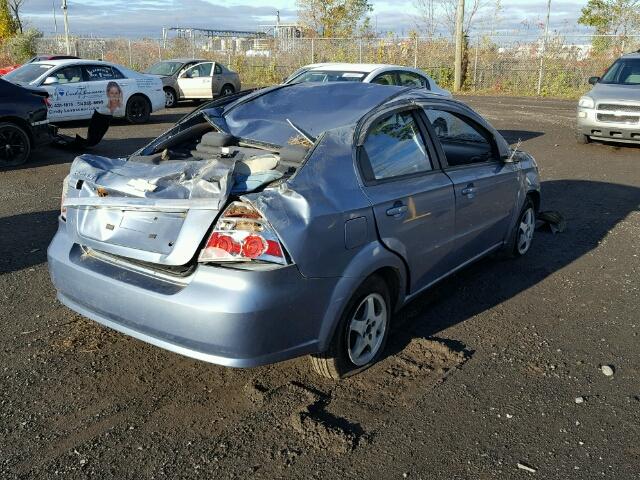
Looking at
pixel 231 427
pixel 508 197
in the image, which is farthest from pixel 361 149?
pixel 508 197

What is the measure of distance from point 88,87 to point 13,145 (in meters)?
4.50

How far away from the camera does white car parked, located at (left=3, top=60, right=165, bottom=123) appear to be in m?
13.6

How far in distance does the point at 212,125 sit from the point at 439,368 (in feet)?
7.37

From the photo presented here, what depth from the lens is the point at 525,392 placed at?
3707 mm

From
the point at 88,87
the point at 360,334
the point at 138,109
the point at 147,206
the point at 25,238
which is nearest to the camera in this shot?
the point at 147,206

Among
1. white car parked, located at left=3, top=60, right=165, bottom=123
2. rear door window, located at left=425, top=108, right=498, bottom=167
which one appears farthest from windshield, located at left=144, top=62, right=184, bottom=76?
rear door window, located at left=425, top=108, right=498, bottom=167

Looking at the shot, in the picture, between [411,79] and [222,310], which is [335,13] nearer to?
[411,79]

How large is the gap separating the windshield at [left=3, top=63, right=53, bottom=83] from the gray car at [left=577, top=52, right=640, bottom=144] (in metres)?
11.5

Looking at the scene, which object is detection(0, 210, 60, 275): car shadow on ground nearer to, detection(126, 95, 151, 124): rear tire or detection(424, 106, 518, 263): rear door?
detection(424, 106, 518, 263): rear door

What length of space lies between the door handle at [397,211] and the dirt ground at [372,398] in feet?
3.12

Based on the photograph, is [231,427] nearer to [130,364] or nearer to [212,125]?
[130,364]

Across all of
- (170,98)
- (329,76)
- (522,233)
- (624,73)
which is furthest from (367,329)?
(170,98)

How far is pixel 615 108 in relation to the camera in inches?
479

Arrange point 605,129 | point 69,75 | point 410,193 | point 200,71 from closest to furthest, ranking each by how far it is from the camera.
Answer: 1. point 410,193
2. point 605,129
3. point 69,75
4. point 200,71
